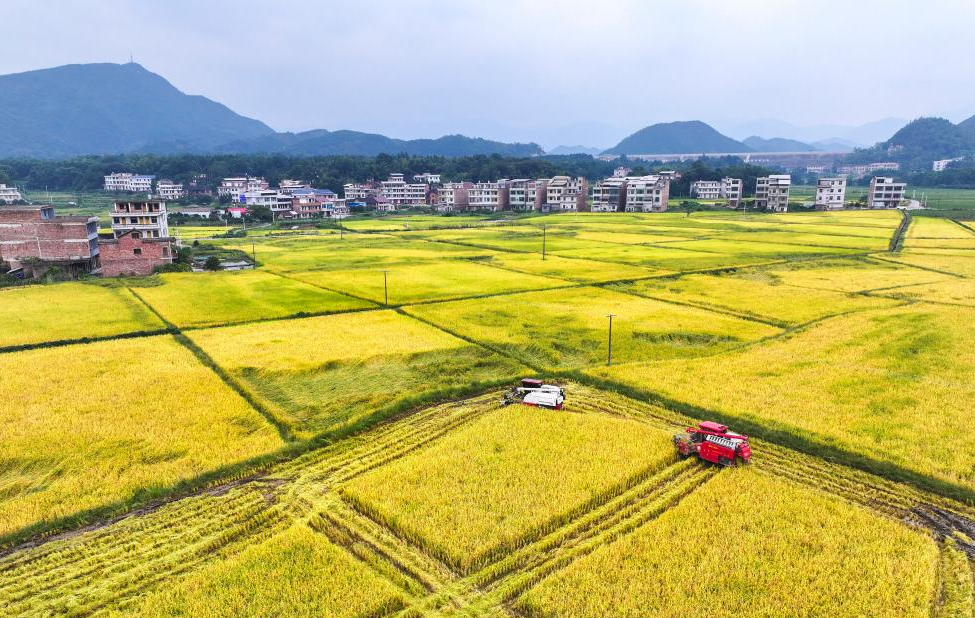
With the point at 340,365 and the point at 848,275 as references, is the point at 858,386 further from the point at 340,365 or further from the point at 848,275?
the point at 848,275

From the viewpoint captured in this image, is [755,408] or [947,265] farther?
[947,265]

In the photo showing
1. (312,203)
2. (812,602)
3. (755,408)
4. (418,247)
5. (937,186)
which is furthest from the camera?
(937,186)

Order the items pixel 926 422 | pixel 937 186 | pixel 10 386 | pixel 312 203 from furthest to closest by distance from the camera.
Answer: pixel 937 186, pixel 312 203, pixel 10 386, pixel 926 422

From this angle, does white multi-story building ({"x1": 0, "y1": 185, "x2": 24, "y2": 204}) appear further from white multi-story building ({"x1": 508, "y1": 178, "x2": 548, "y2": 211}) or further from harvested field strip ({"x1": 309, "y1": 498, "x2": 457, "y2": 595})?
harvested field strip ({"x1": 309, "y1": 498, "x2": 457, "y2": 595})

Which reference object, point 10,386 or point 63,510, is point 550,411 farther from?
point 10,386

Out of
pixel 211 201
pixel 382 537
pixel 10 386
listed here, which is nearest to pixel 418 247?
pixel 10 386

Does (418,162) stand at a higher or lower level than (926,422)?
higher

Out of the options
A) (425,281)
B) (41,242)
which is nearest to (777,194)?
(425,281)
